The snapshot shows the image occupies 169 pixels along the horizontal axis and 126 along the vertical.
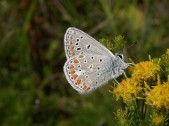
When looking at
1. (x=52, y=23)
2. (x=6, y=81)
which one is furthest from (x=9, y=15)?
(x=6, y=81)

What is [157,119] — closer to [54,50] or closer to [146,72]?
[146,72]

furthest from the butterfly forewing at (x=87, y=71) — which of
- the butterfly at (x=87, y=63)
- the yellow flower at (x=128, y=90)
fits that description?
the yellow flower at (x=128, y=90)

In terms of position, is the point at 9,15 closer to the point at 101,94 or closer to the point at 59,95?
the point at 59,95

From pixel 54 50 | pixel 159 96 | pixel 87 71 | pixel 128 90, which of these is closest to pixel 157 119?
pixel 159 96

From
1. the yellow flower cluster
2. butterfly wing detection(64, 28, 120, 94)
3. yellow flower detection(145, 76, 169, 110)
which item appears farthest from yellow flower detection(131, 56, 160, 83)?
butterfly wing detection(64, 28, 120, 94)

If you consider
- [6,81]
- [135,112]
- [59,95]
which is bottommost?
[135,112]

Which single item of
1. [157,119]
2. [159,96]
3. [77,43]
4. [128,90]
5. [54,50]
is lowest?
[157,119]
